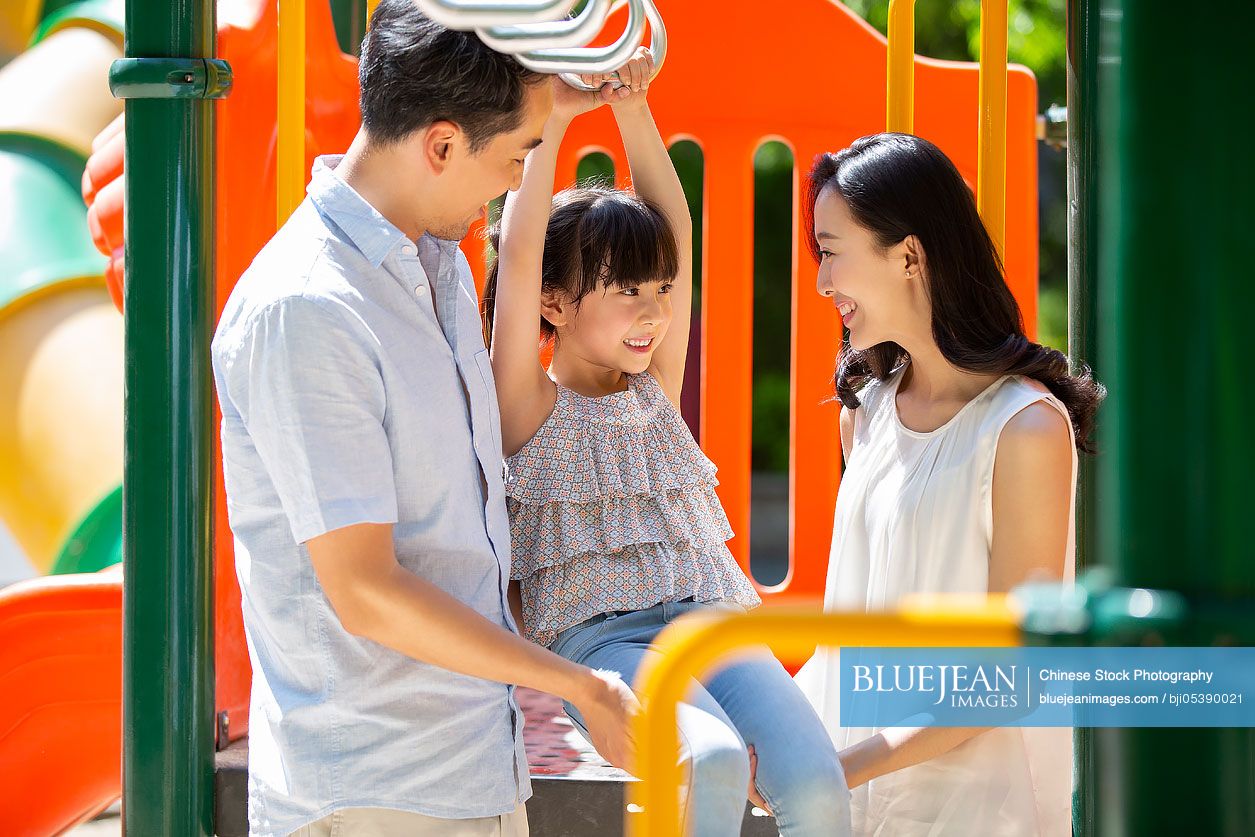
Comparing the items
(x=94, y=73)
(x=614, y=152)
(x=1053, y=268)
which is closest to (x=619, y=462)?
(x=614, y=152)

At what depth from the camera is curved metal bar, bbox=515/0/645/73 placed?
1.68m

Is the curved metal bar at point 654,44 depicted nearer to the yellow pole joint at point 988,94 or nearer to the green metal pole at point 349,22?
the yellow pole joint at point 988,94

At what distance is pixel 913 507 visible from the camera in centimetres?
199

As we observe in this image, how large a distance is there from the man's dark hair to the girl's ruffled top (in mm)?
508

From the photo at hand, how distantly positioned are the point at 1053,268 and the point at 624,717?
36.0ft

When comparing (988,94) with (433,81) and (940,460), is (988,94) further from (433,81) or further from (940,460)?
(433,81)

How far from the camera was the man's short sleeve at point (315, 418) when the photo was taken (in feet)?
5.03

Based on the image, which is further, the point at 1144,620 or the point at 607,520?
the point at 607,520

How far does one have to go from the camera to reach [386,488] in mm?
1569

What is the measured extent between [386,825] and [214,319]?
2.66ft

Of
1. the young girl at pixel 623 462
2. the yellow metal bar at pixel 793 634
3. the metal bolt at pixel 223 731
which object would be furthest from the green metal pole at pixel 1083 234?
the metal bolt at pixel 223 731

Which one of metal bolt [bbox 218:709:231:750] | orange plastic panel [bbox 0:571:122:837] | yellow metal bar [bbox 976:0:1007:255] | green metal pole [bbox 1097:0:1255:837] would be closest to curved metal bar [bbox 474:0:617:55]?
green metal pole [bbox 1097:0:1255:837]

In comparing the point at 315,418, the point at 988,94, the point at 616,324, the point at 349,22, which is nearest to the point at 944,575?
the point at 616,324

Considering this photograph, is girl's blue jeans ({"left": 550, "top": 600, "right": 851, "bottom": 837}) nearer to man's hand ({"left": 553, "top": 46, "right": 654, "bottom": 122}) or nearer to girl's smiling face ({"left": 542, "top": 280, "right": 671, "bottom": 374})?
girl's smiling face ({"left": 542, "top": 280, "right": 671, "bottom": 374})
